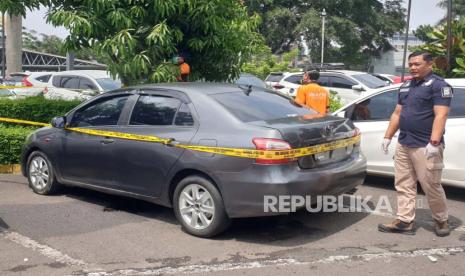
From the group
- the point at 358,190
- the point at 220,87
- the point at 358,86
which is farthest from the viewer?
the point at 358,86

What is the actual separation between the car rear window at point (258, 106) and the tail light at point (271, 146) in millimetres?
407

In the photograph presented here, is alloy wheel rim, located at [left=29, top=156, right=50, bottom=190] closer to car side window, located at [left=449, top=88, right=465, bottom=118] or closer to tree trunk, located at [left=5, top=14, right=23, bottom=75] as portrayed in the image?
car side window, located at [left=449, top=88, right=465, bottom=118]

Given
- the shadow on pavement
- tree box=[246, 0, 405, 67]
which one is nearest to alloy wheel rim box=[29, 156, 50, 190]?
the shadow on pavement

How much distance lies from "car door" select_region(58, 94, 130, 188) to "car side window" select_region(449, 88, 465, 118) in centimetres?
382

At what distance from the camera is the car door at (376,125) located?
24.0ft

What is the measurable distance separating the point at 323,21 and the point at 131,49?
35640 mm

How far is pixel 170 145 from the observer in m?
5.45

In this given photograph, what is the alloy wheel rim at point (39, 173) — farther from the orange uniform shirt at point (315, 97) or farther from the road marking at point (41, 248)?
the orange uniform shirt at point (315, 97)

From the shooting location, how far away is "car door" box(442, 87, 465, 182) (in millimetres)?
6586

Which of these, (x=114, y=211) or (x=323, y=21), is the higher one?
(x=323, y=21)

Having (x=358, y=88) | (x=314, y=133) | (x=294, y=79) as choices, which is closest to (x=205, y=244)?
(x=314, y=133)

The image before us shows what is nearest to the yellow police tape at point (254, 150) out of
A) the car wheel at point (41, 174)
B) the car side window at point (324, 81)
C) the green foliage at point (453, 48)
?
the car wheel at point (41, 174)

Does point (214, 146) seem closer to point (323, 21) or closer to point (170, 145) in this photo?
point (170, 145)

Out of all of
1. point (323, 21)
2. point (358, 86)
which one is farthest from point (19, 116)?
point (323, 21)
